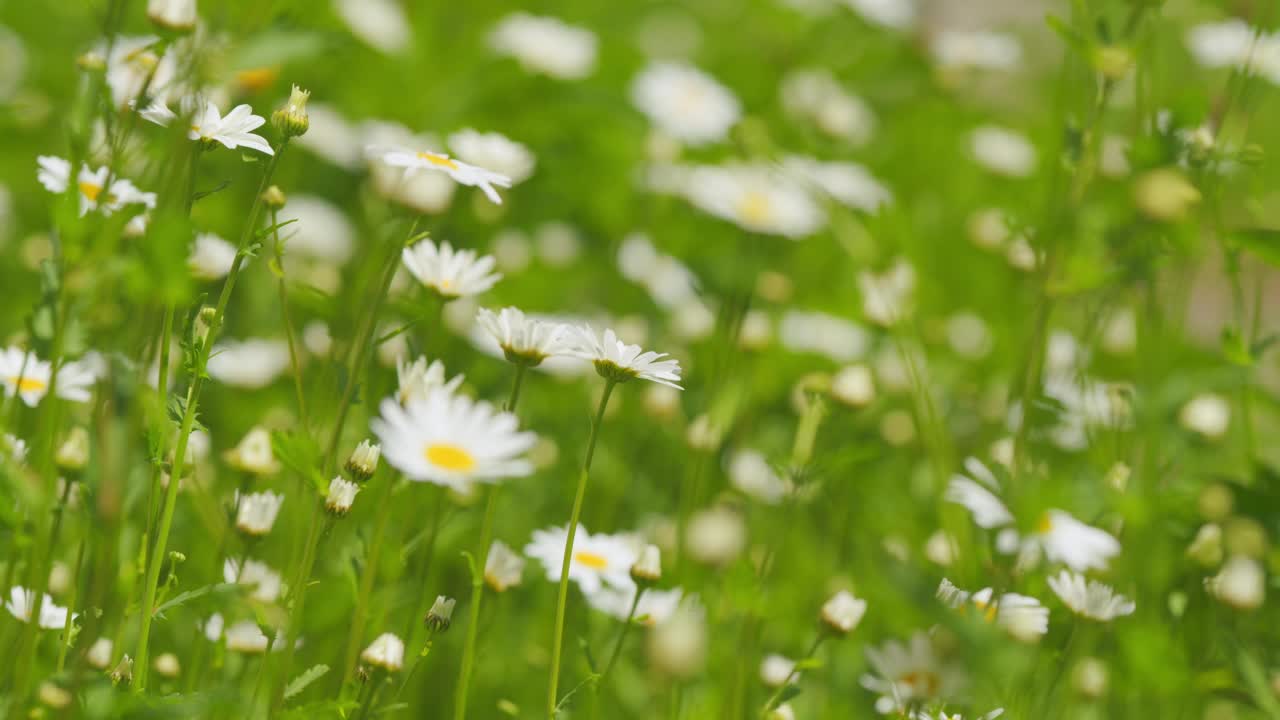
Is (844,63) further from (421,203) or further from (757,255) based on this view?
(421,203)

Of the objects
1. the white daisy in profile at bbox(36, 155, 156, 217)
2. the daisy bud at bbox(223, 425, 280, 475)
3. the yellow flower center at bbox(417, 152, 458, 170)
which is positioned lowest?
the daisy bud at bbox(223, 425, 280, 475)

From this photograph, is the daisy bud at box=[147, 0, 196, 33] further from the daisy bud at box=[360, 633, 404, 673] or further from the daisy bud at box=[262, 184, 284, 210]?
the daisy bud at box=[360, 633, 404, 673]

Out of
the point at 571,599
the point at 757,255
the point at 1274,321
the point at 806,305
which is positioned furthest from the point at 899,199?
the point at 571,599

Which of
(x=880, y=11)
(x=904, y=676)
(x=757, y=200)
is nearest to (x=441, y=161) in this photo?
(x=904, y=676)

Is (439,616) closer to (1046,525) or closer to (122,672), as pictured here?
(122,672)

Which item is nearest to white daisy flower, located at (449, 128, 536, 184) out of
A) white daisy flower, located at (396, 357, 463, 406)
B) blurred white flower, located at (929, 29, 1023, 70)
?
white daisy flower, located at (396, 357, 463, 406)
